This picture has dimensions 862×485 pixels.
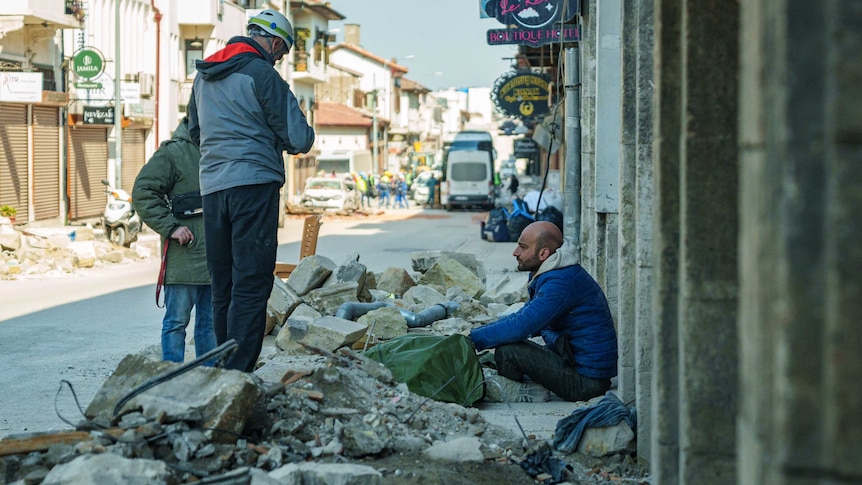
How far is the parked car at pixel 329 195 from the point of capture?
153ft

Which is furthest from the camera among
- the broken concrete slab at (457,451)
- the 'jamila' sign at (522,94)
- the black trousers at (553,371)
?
the 'jamila' sign at (522,94)

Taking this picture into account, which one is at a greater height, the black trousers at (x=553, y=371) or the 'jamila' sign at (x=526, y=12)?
the 'jamila' sign at (x=526, y=12)

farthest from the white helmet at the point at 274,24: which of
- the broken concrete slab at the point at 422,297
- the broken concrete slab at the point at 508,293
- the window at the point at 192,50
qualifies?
the window at the point at 192,50

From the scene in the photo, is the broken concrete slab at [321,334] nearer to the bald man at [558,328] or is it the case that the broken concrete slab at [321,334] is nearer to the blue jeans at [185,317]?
the blue jeans at [185,317]

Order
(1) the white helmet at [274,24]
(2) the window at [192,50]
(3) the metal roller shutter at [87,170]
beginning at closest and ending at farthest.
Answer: (1) the white helmet at [274,24] < (3) the metal roller shutter at [87,170] < (2) the window at [192,50]

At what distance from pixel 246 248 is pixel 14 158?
2576cm

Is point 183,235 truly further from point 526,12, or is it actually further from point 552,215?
point 552,215

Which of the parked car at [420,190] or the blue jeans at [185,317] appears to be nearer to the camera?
the blue jeans at [185,317]

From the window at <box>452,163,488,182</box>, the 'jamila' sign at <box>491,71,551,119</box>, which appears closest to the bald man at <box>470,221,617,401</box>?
the 'jamila' sign at <box>491,71,551,119</box>

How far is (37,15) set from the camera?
93.8 ft

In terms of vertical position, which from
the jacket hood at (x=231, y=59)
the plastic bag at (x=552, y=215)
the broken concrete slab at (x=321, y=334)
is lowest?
the broken concrete slab at (x=321, y=334)

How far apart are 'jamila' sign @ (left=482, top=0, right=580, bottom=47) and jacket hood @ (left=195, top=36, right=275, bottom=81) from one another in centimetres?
724

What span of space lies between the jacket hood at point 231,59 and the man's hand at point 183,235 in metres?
1.12

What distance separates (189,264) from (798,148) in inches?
212
